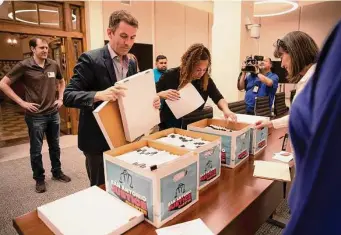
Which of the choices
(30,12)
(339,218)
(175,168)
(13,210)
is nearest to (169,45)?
(30,12)

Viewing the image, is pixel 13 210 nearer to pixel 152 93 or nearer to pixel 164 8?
pixel 152 93

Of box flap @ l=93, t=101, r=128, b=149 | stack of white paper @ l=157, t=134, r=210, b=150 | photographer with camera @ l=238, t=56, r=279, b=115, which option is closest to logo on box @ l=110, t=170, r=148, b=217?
box flap @ l=93, t=101, r=128, b=149

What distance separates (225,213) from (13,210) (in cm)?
218

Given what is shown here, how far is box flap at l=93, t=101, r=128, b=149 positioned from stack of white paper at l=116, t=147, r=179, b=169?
0.14 meters

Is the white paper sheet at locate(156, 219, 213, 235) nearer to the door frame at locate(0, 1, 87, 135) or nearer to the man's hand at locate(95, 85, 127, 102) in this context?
the man's hand at locate(95, 85, 127, 102)

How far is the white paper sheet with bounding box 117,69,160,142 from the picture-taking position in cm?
118

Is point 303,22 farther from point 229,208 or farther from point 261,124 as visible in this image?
point 229,208

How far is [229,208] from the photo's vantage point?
3.21ft

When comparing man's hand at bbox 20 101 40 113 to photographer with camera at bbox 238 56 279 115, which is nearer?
man's hand at bbox 20 101 40 113

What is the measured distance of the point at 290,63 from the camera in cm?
141

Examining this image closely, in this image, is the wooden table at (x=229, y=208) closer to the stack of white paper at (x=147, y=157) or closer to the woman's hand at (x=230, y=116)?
the stack of white paper at (x=147, y=157)

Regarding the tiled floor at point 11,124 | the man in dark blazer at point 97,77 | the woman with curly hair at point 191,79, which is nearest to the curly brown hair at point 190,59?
the woman with curly hair at point 191,79

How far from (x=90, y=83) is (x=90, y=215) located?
2.49ft

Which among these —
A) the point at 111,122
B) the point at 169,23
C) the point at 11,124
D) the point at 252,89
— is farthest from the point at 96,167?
the point at 11,124
